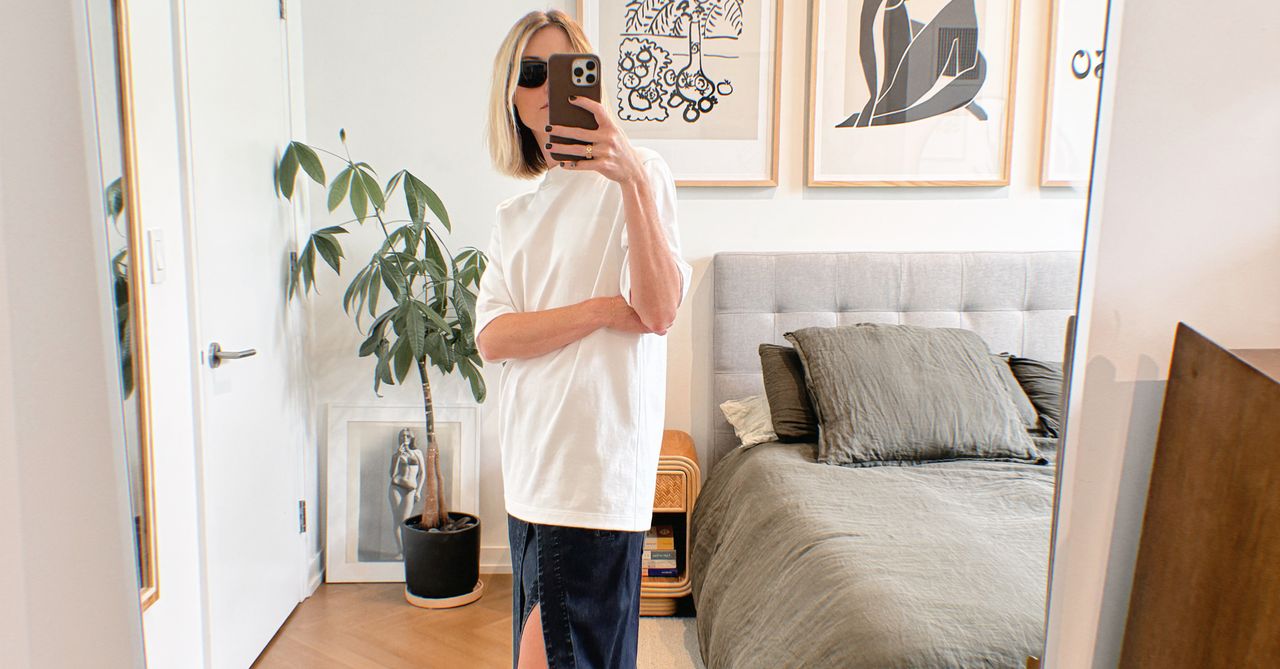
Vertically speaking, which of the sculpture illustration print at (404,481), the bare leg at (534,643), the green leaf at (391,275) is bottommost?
the sculpture illustration print at (404,481)

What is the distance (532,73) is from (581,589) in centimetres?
60

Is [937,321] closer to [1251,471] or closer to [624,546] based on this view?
[624,546]

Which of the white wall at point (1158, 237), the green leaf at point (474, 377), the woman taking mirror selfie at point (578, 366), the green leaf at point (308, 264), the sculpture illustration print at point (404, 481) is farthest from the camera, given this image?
the sculpture illustration print at point (404, 481)

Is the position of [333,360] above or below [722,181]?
below

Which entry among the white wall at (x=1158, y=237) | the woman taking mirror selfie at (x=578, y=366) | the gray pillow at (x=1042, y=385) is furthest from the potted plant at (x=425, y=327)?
the white wall at (x=1158, y=237)

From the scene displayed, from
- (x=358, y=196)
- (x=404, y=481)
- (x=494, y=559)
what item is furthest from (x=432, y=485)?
(x=358, y=196)

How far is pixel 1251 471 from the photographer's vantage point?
425 mm

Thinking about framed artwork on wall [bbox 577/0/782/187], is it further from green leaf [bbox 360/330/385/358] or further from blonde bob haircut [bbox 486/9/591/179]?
green leaf [bbox 360/330/385/358]

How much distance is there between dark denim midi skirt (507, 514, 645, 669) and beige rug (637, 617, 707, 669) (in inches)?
34.4

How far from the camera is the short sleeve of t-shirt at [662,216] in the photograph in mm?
830

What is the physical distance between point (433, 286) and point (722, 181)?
0.77 m

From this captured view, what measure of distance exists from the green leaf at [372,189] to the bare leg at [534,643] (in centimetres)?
97

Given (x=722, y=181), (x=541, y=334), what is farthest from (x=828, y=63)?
(x=541, y=334)

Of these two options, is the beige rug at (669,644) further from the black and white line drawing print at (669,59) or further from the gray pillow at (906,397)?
Answer: the black and white line drawing print at (669,59)
